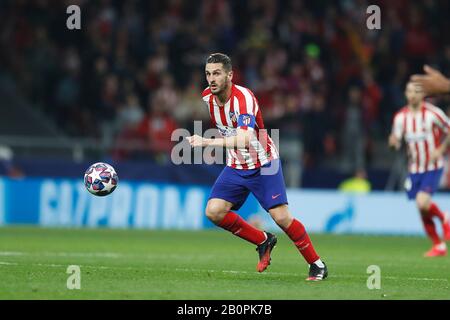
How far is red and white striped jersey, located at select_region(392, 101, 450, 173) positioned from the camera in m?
15.1

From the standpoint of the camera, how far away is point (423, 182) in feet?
49.3

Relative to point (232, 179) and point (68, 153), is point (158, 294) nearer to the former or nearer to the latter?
point (232, 179)

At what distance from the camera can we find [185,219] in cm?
2003

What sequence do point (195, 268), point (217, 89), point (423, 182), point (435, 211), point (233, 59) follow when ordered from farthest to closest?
1. point (233, 59)
2. point (423, 182)
3. point (435, 211)
4. point (195, 268)
5. point (217, 89)

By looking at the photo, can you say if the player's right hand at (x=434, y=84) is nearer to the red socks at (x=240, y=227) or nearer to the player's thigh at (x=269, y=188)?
the player's thigh at (x=269, y=188)

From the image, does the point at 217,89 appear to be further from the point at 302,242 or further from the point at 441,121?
the point at 441,121

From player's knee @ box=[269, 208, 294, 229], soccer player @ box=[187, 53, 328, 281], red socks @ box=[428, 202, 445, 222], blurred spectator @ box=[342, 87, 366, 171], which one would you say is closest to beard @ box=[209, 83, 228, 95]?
soccer player @ box=[187, 53, 328, 281]

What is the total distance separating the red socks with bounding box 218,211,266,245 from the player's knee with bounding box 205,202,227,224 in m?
0.07

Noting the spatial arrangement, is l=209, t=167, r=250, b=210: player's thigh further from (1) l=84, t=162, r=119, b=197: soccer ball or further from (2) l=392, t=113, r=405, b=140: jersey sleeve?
(2) l=392, t=113, r=405, b=140: jersey sleeve

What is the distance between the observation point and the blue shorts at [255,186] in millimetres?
9969

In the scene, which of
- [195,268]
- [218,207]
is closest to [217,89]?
[218,207]

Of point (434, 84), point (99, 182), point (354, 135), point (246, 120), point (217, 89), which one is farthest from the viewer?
point (354, 135)

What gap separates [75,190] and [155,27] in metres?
5.51

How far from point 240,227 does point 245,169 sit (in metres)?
0.60
